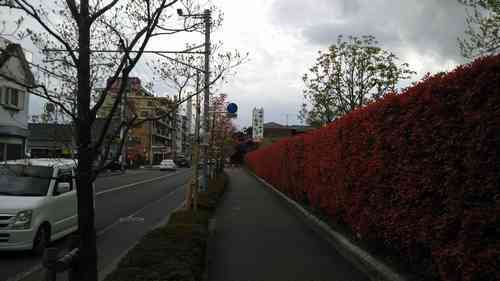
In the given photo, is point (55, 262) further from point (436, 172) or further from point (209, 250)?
point (209, 250)

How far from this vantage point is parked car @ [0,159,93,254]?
815 centimetres

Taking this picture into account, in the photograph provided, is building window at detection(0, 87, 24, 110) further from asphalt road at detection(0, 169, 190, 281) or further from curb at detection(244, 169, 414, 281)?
curb at detection(244, 169, 414, 281)

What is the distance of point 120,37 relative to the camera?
13.2 feet

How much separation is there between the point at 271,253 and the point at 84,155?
5945 mm

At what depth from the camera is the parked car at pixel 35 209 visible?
8148 millimetres

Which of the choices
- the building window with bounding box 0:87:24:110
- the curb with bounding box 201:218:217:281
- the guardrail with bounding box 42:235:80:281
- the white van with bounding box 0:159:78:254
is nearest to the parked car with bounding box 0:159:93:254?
the white van with bounding box 0:159:78:254

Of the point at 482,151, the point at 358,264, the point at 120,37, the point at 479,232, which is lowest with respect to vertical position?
the point at 358,264

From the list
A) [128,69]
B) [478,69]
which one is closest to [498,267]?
[478,69]

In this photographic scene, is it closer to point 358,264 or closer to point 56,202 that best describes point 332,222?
point 358,264

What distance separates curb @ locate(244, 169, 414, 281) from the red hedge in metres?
0.35

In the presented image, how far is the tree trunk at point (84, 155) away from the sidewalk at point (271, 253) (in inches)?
141

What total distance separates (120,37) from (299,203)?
13.1 metres

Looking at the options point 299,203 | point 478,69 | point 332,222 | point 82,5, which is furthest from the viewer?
point 299,203

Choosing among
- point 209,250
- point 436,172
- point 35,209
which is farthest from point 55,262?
point 209,250
